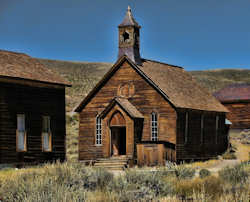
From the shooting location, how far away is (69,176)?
15.0 metres

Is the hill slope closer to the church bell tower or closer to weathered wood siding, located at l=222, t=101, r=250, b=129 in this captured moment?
weathered wood siding, located at l=222, t=101, r=250, b=129

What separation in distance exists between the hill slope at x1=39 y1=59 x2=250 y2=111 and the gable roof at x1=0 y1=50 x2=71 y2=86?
62515 millimetres

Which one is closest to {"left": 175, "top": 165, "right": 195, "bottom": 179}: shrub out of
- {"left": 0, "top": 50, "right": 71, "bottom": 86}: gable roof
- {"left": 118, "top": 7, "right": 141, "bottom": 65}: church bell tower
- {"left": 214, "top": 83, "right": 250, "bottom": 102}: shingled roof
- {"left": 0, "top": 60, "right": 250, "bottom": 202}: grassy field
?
{"left": 0, "top": 60, "right": 250, "bottom": 202}: grassy field

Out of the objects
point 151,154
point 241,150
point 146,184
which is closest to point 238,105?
point 241,150

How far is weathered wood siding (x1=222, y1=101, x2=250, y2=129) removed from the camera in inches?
1761

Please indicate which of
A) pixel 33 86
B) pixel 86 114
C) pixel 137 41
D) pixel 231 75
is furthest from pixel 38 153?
pixel 231 75

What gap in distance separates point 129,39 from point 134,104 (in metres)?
4.61

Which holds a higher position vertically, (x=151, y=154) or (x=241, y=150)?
(x=151, y=154)

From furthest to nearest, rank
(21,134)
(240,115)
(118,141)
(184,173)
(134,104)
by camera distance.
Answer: (240,115) → (118,141) → (134,104) → (21,134) → (184,173)

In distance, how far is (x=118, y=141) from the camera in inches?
1189

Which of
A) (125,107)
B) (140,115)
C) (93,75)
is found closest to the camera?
(125,107)

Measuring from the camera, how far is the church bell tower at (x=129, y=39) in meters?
30.9

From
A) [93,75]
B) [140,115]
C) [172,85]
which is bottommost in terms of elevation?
[140,115]

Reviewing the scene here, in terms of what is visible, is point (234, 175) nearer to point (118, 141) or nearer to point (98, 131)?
point (118, 141)
